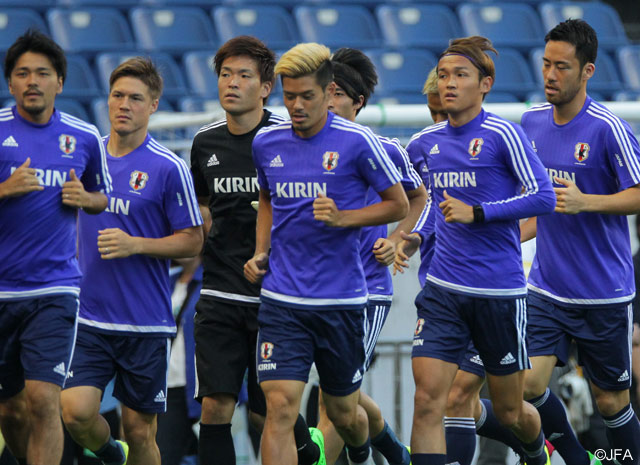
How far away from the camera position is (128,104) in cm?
646

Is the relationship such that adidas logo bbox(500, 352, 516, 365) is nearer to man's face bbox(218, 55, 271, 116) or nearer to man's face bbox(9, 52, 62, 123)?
man's face bbox(218, 55, 271, 116)

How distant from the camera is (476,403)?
7.15 metres

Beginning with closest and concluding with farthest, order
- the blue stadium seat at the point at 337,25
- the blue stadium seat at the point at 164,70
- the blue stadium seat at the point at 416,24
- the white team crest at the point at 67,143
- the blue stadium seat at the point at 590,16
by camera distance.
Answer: the white team crest at the point at 67,143, the blue stadium seat at the point at 164,70, the blue stadium seat at the point at 337,25, the blue stadium seat at the point at 416,24, the blue stadium seat at the point at 590,16

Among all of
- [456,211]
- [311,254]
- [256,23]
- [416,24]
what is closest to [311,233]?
[311,254]

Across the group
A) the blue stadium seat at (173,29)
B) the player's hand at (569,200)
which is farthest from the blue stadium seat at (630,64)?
the player's hand at (569,200)

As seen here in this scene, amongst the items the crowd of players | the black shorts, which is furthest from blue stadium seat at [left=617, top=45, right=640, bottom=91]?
the black shorts

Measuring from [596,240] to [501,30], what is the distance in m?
9.04

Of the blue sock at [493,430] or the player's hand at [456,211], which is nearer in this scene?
the player's hand at [456,211]

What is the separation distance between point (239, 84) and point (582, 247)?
2.17m

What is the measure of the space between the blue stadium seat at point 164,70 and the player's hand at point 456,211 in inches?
290

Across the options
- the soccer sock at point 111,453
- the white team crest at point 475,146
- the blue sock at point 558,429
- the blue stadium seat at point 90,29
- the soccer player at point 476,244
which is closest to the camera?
the soccer player at point 476,244

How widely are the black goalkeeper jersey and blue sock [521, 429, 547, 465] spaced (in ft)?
5.95

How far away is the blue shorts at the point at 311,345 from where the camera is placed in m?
5.75

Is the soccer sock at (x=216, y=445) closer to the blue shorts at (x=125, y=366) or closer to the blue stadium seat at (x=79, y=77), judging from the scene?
the blue shorts at (x=125, y=366)
